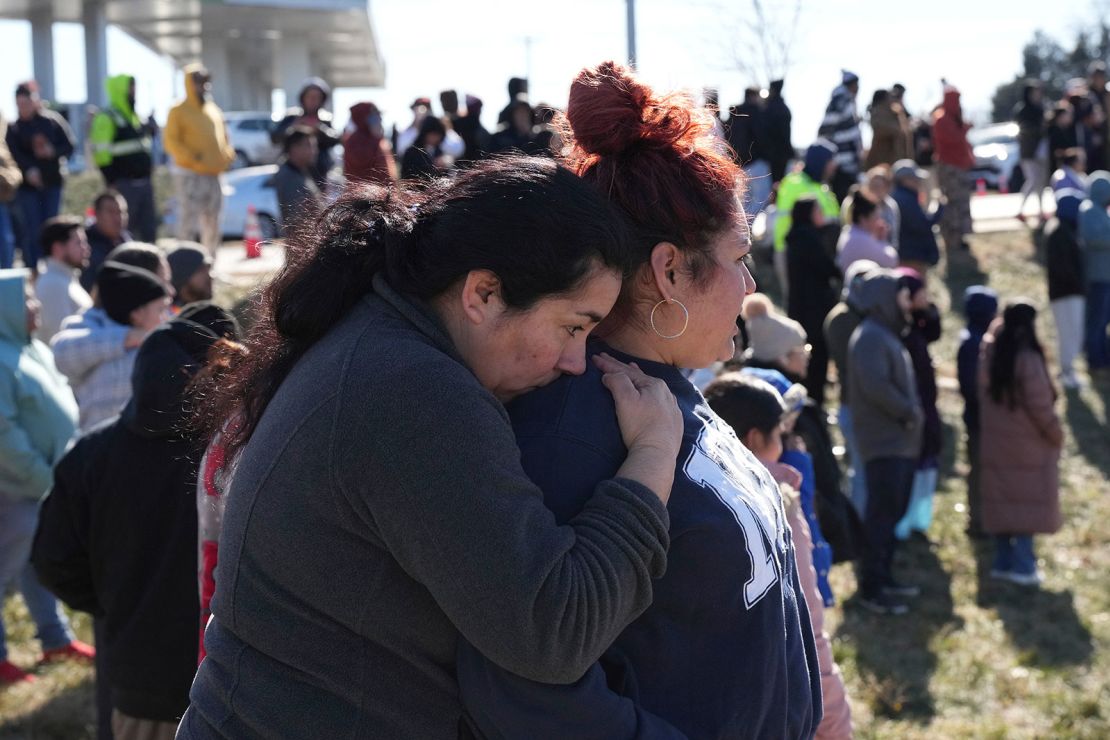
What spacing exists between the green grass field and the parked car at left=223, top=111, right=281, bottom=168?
63.1 ft

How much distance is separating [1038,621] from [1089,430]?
4.26m

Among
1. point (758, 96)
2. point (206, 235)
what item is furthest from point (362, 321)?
point (758, 96)

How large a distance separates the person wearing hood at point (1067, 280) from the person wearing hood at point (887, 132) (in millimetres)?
2965

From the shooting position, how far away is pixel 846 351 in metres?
8.55

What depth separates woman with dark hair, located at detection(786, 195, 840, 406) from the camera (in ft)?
32.4

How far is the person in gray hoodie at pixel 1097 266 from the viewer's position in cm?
1254

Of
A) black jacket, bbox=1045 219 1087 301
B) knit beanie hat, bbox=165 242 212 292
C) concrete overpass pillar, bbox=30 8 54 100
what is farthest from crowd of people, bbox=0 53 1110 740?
concrete overpass pillar, bbox=30 8 54 100

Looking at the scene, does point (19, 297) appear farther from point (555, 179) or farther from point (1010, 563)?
point (1010, 563)

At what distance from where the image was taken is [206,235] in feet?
40.0

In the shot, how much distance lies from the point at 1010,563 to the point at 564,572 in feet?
25.0

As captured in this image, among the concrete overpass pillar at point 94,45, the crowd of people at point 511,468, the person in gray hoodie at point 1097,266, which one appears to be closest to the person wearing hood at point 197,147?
the person in gray hoodie at point 1097,266

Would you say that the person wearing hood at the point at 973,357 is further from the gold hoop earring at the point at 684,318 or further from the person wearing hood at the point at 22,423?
the gold hoop earring at the point at 684,318

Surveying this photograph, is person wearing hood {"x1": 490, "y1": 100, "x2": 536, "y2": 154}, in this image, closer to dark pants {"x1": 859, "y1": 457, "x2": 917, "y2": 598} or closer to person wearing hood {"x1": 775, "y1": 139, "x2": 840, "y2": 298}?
person wearing hood {"x1": 775, "y1": 139, "x2": 840, "y2": 298}

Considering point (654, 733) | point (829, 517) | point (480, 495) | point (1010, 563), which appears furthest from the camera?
point (1010, 563)
